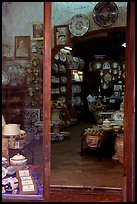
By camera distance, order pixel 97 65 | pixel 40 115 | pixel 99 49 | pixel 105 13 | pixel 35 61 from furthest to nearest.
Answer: pixel 97 65 < pixel 99 49 < pixel 35 61 < pixel 40 115 < pixel 105 13

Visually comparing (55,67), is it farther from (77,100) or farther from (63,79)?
(77,100)

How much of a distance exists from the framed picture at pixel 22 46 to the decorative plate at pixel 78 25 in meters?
0.89

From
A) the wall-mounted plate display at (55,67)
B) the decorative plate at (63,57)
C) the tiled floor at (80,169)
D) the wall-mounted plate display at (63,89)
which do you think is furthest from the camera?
the wall-mounted plate display at (63,89)

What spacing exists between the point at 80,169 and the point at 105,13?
2.81m

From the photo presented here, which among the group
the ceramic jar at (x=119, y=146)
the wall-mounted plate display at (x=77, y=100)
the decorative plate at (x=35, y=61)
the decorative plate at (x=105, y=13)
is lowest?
the ceramic jar at (x=119, y=146)

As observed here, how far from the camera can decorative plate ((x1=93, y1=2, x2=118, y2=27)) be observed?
19.7ft

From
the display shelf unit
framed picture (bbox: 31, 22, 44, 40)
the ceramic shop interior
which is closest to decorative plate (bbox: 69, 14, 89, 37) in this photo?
the ceramic shop interior

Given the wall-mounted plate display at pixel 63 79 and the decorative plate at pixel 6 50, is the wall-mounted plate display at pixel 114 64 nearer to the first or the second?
the wall-mounted plate display at pixel 63 79

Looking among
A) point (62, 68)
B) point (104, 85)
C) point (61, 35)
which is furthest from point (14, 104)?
point (104, 85)

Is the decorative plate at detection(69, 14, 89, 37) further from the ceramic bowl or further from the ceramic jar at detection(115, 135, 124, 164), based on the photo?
the ceramic bowl

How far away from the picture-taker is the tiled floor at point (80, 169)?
439 centimetres

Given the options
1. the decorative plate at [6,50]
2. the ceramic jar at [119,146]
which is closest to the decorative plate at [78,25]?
the decorative plate at [6,50]

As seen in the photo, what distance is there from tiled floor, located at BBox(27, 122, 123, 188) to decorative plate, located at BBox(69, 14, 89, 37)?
7.48 ft

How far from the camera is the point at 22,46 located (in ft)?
21.8
